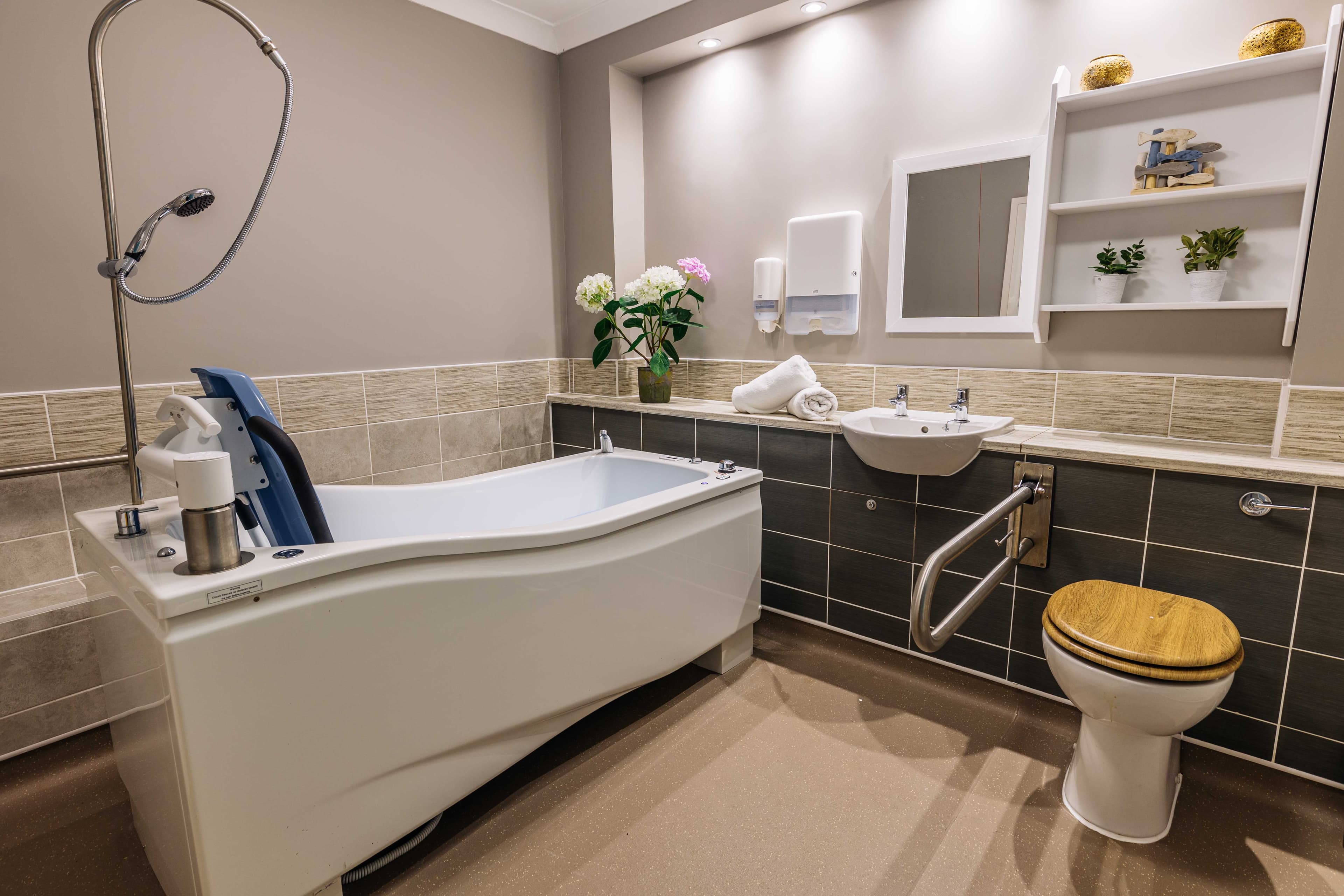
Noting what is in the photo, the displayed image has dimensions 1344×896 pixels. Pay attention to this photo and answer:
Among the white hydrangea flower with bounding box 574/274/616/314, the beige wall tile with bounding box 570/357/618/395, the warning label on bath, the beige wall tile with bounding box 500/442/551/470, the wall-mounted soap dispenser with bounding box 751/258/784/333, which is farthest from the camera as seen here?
the beige wall tile with bounding box 570/357/618/395

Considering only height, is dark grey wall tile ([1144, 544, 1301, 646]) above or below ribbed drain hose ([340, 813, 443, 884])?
above

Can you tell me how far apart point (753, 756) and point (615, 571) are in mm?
634

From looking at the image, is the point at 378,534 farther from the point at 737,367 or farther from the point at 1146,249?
the point at 1146,249

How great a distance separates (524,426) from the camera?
128 inches

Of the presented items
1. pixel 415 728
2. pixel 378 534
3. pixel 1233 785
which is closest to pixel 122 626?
pixel 415 728

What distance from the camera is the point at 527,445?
3.28 meters

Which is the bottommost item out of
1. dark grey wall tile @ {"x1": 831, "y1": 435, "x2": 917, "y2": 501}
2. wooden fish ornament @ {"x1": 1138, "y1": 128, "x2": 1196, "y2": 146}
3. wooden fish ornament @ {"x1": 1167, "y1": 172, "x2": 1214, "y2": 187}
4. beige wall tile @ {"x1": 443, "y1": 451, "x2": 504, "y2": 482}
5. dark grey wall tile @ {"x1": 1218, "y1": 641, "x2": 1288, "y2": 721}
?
dark grey wall tile @ {"x1": 1218, "y1": 641, "x2": 1288, "y2": 721}

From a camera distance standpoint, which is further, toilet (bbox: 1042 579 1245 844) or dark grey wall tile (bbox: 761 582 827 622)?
dark grey wall tile (bbox: 761 582 827 622)

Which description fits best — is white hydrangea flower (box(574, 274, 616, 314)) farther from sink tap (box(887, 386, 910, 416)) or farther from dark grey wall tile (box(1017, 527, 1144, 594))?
dark grey wall tile (box(1017, 527, 1144, 594))

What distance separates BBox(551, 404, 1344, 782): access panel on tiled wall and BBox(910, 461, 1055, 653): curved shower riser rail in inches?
1.3

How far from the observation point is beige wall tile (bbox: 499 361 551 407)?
124 inches

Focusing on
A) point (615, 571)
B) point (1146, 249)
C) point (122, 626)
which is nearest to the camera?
point (122, 626)

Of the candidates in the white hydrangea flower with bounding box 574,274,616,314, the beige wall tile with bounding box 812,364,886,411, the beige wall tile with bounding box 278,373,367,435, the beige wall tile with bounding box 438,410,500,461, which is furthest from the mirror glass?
the beige wall tile with bounding box 278,373,367,435

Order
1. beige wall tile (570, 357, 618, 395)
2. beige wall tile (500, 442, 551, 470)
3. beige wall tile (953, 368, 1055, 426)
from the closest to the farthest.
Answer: beige wall tile (953, 368, 1055, 426) → beige wall tile (500, 442, 551, 470) → beige wall tile (570, 357, 618, 395)
